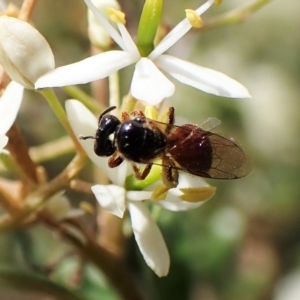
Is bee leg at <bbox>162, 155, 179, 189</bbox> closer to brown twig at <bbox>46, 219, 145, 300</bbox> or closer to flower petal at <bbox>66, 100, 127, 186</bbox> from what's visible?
flower petal at <bbox>66, 100, 127, 186</bbox>

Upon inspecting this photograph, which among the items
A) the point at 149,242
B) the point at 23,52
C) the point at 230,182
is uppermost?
the point at 23,52

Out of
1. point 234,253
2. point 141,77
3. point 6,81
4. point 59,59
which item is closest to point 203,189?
point 141,77

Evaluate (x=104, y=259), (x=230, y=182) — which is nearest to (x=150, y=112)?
(x=104, y=259)

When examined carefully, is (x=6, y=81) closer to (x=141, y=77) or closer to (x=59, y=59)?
(x=141, y=77)

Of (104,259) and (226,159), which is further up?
(226,159)

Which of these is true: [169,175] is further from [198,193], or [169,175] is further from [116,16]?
[116,16]

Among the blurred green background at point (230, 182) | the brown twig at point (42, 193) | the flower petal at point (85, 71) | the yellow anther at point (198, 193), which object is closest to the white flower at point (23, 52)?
the flower petal at point (85, 71)

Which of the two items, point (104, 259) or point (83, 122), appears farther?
point (104, 259)
